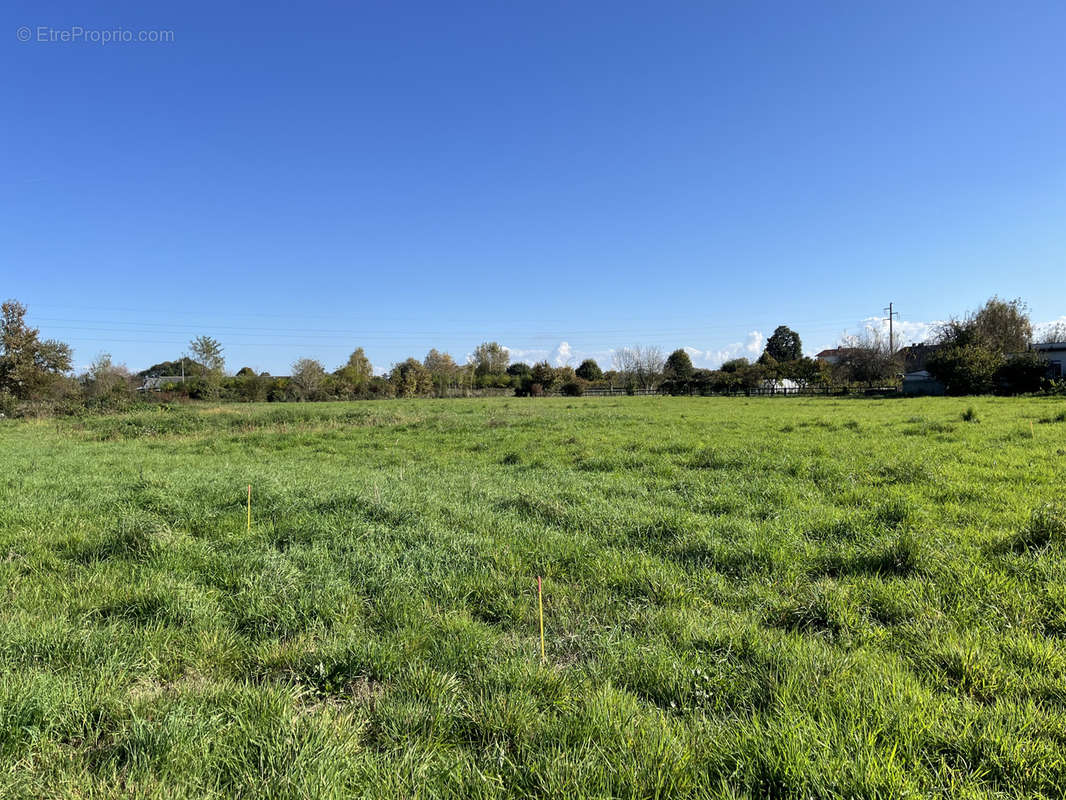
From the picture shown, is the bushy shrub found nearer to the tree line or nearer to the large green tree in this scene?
the tree line

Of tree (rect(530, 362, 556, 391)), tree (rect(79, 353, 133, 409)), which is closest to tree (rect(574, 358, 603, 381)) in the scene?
tree (rect(530, 362, 556, 391))

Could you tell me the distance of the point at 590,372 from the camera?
79500 millimetres

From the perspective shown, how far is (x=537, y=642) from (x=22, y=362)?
44636 millimetres

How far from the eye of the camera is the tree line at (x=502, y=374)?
104 feet

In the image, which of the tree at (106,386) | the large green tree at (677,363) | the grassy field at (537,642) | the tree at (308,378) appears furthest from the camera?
the large green tree at (677,363)

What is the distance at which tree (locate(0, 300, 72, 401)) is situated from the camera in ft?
102

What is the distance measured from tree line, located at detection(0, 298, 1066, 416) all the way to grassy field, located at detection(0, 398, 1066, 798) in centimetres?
3194

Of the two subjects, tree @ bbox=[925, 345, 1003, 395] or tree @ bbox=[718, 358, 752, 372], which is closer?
tree @ bbox=[925, 345, 1003, 395]

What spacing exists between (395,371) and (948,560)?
65.4 m

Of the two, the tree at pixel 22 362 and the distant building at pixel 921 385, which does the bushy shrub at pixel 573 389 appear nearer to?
the distant building at pixel 921 385

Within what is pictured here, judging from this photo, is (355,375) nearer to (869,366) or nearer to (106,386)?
(106,386)

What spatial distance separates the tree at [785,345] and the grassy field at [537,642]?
3202 inches

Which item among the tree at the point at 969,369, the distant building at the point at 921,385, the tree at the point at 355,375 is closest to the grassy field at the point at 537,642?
the tree at the point at 969,369

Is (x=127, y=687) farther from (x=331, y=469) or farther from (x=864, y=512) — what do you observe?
(x=331, y=469)
